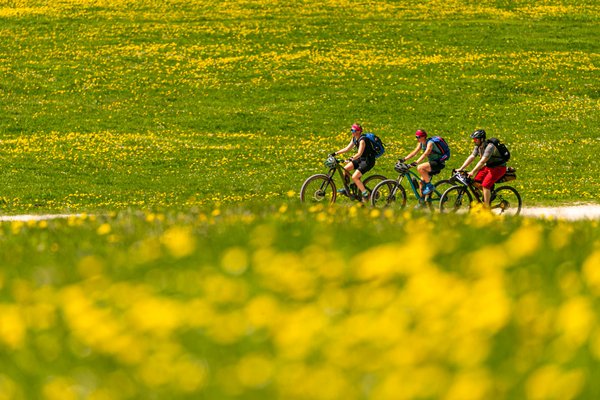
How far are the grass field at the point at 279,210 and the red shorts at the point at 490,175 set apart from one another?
191 inches

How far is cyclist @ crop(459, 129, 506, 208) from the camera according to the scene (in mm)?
17297

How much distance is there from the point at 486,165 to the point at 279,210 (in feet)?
31.0

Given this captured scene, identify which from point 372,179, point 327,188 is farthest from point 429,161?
point 327,188

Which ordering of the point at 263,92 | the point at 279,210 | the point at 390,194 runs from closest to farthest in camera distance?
the point at 279,210 → the point at 390,194 → the point at 263,92

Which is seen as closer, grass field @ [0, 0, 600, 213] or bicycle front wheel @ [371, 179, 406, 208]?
bicycle front wheel @ [371, 179, 406, 208]

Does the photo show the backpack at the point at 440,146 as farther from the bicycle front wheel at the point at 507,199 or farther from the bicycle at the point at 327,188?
the bicycle at the point at 327,188

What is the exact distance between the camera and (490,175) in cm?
1777

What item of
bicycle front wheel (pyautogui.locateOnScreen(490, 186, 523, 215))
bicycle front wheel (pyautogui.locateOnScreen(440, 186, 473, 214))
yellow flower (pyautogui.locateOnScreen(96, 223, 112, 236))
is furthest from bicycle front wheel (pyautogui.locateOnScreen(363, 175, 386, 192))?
yellow flower (pyautogui.locateOnScreen(96, 223, 112, 236))

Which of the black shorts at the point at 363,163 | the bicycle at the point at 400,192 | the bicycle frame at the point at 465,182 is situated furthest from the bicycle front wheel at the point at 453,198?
the black shorts at the point at 363,163

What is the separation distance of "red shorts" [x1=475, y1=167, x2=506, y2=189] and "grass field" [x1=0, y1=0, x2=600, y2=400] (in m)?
4.84

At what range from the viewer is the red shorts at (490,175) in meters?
17.7

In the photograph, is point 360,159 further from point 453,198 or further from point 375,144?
point 453,198

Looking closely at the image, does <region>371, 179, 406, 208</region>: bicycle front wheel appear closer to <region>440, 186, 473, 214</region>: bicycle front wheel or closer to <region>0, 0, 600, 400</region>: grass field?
<region>440, 186, 473, 214</region>: bicycle front wheel

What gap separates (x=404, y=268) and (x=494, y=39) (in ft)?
149
